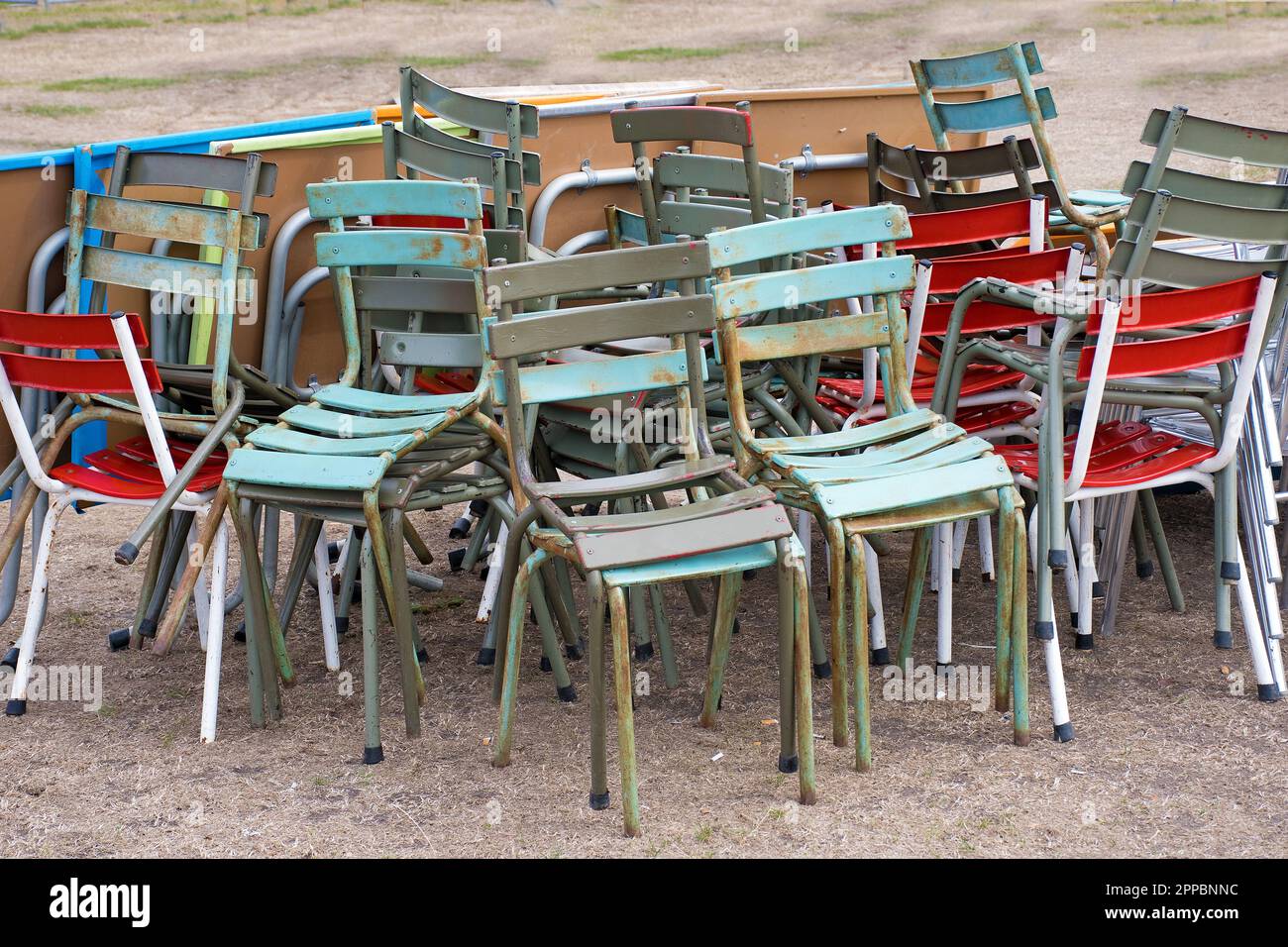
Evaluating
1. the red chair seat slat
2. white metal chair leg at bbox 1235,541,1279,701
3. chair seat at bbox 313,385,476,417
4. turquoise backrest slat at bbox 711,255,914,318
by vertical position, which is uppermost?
turquoise backrest slat at bbox 711,255,914,318

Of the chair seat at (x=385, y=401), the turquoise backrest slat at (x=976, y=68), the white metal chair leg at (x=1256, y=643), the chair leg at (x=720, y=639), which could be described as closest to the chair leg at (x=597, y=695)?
the chair leg at (x=720, y=639)

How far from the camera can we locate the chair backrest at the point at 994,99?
4.82 metres

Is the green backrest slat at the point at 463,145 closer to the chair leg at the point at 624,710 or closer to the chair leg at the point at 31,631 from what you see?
the chair leg at the point at 31,631

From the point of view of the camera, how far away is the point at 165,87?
13.7 metres

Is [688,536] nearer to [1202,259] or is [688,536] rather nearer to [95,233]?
[1202,259]

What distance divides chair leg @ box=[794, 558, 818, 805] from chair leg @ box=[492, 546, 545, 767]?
0.59m

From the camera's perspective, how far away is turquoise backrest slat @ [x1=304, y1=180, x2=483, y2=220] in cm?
408

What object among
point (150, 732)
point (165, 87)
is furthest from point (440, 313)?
point (165, 87)

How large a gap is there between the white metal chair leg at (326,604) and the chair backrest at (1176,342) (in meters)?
1.99

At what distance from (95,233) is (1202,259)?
2965 mm

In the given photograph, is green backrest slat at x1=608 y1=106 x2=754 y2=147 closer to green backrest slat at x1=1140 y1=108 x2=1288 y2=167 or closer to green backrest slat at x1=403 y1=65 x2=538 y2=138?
green backrest slat at x1=403 y1=65 x2=538 y2=138

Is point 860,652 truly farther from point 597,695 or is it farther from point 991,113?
point 991,113

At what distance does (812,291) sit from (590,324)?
600 millimetres

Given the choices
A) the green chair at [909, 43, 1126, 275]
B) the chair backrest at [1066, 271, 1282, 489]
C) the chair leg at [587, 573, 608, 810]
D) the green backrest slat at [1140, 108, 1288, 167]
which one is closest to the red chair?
the chair leg at [587, 573, 608, 810]
